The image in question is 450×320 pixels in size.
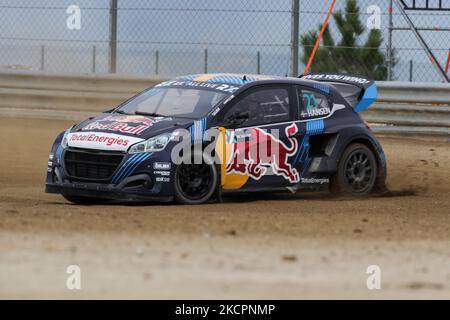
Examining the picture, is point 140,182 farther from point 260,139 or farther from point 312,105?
point 312,105

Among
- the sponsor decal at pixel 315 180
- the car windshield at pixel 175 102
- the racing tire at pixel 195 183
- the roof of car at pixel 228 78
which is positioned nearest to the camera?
the racing tire at pixel 195 183

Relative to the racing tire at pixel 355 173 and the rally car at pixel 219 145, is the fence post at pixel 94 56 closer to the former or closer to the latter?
the rally car at pixel 219 145

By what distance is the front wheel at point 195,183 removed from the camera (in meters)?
11.1

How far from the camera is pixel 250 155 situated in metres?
11.6

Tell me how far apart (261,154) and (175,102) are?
3.61ft

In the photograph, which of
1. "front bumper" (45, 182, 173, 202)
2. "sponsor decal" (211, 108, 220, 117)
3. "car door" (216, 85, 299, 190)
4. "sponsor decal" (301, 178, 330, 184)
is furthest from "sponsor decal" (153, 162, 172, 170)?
"sponsor decal" (301, 178, 330, 184)

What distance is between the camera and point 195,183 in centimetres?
1120

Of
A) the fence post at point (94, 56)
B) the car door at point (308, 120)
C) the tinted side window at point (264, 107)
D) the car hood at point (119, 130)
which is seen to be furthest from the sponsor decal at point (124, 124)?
the fence post at point (94, 56)

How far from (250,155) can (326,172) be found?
1.21 meters

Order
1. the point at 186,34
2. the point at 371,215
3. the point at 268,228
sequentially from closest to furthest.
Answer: the point at 268,228 < the point at 371,215 < the point at 186,34

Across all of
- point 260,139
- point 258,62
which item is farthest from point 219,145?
point 258,62

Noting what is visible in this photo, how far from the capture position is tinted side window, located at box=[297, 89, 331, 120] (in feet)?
40.3
